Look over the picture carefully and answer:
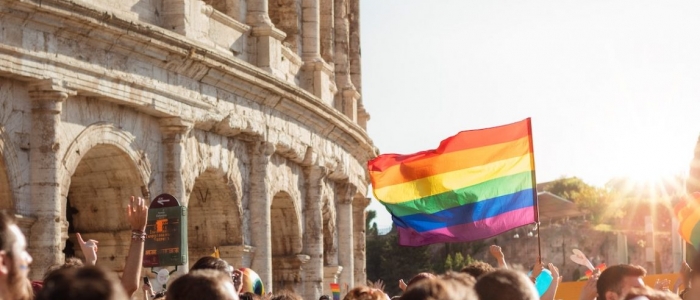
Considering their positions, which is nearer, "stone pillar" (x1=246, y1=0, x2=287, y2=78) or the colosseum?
the colosseum

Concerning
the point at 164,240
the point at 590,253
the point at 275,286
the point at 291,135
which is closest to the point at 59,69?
the point at 164,240

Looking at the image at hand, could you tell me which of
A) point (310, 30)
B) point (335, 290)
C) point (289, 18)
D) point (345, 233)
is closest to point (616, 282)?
point (335, 290)

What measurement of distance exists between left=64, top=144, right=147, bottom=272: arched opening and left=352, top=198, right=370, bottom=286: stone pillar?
529 inches

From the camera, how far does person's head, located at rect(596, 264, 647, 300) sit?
369 inches

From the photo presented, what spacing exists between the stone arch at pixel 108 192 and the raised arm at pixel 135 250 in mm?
11986

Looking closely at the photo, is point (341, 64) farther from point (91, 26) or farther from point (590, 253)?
point (590, 253)

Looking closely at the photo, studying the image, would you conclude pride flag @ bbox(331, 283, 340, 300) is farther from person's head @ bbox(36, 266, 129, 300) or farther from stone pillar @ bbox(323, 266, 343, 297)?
person's head @ bbox(36, 266, 129, 300)

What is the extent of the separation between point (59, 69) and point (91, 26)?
0.74 metres

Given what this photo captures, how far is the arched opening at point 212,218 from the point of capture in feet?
80.7

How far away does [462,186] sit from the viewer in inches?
720

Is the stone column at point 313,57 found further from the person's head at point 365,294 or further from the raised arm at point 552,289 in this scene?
the person's head at point 365,294

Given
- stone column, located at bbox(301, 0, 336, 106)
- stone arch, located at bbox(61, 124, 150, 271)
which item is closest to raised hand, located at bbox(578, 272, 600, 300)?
stone arch, located at bbox(61, 124, 150, 271)

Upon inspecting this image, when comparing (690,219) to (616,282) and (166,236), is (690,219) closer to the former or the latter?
(166,236)

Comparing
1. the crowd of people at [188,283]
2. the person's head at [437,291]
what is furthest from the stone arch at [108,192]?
the person's head at [437,291]
